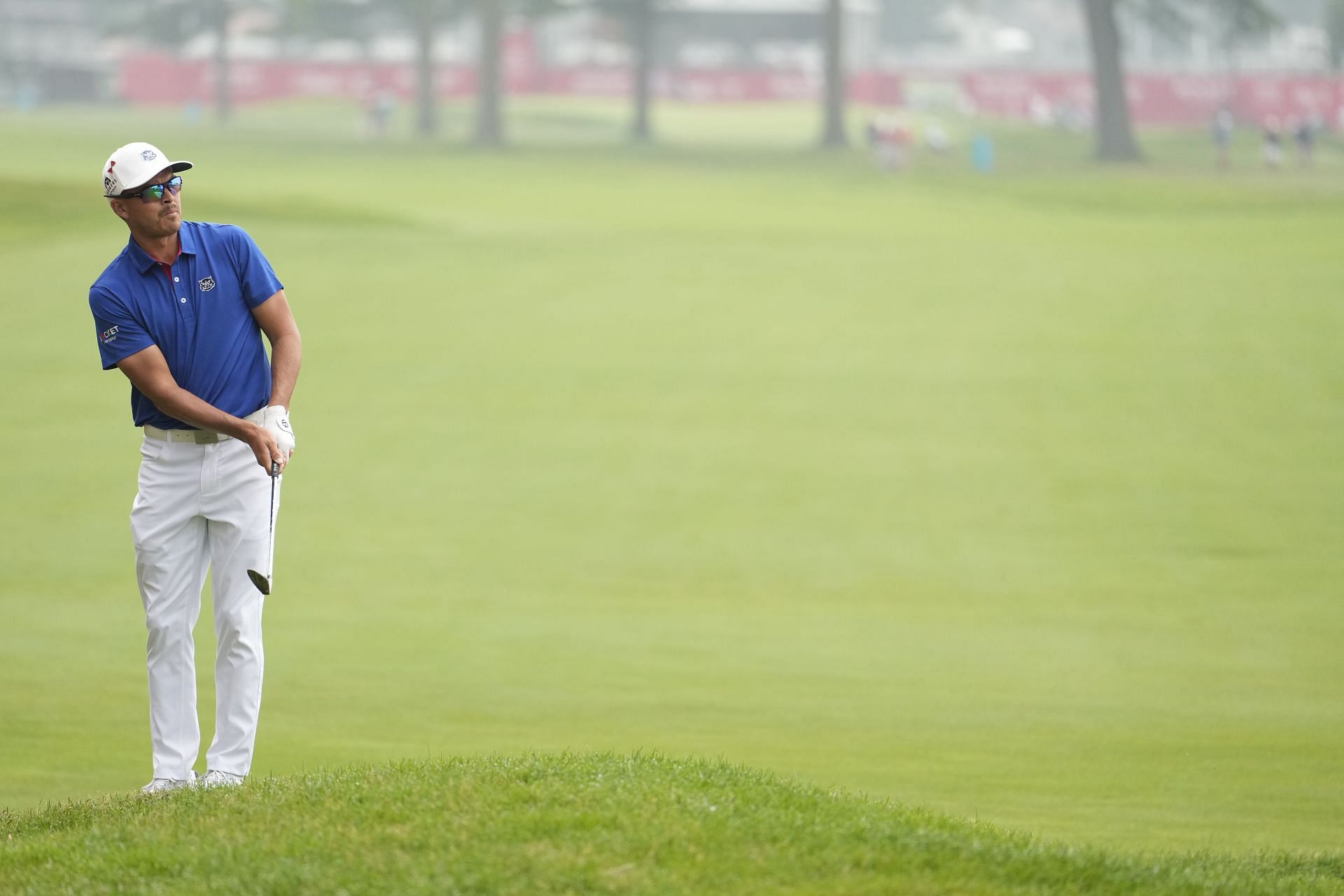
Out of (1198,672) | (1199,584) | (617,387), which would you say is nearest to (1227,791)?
(1198,672)

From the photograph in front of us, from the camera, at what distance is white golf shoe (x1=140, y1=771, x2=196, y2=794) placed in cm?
527

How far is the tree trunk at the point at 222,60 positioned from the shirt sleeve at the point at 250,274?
52.3m

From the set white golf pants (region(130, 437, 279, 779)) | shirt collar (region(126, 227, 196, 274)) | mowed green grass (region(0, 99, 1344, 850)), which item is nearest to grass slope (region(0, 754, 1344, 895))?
white golf pants (region(130, 437, 279, 779))

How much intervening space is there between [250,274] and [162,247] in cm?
26

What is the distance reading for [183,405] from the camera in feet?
16.8

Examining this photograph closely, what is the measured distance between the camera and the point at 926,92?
6406 centimetres

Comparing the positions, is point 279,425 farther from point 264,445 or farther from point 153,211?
point 153,211

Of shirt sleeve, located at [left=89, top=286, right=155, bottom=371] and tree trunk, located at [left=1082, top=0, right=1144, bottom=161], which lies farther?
tree trunk, located at [left=1082, top=0, right=1144, bottom=161]

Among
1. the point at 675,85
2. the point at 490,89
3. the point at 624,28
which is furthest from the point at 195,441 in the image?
the point at 675,85

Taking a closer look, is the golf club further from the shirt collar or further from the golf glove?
the shirt collar

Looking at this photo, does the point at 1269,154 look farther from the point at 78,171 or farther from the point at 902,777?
the point at 902,777

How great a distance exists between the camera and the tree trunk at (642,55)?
52062 millimetres

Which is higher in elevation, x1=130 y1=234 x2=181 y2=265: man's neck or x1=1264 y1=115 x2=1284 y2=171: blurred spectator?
x1=130 y1=234 x2=181 y2=265: man's neck

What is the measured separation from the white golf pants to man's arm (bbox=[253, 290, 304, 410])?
0.22m
